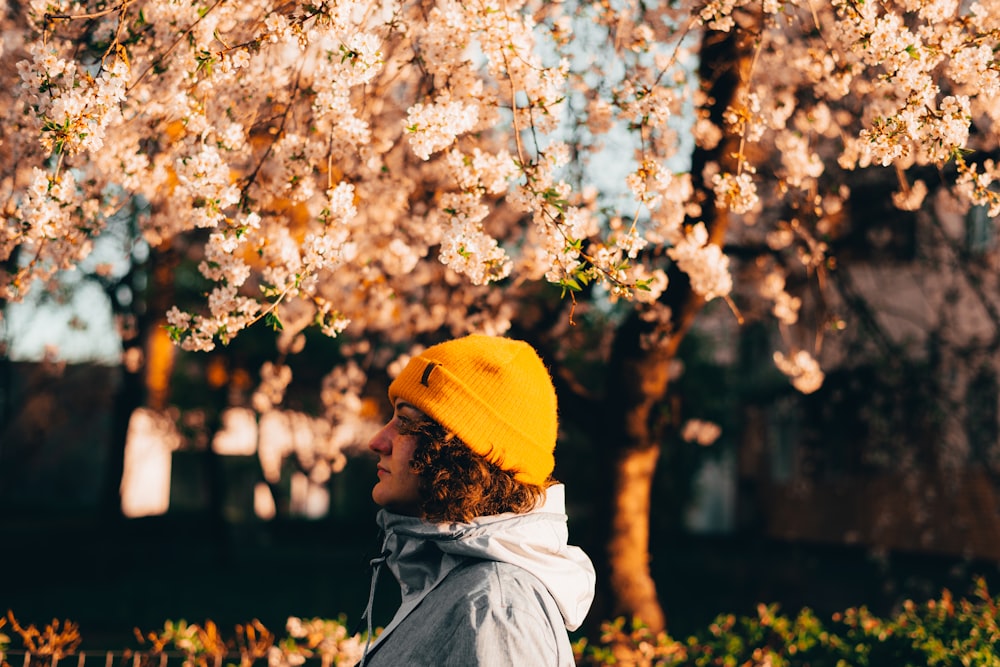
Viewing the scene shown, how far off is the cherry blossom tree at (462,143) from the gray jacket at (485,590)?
126 cm

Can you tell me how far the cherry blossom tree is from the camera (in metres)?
3.55

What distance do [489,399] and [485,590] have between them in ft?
1.72

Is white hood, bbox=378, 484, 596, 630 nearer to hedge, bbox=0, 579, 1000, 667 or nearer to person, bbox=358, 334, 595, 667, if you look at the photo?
person, bbox=358, 334, 595, 667

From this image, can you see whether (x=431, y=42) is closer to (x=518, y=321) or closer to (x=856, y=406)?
(x=518, y=321)

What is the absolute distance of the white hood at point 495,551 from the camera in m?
2.12

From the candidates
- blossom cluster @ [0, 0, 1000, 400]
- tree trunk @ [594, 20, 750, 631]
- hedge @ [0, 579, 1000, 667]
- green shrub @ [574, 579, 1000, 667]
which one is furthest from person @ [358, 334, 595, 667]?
tree trunk @ [594, 20, 750, 631]

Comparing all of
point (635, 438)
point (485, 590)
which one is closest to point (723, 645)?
point (635, 438)

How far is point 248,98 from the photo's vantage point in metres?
4.44

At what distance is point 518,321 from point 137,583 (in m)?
11.3

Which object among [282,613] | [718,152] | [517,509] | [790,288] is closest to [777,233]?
[718,152]

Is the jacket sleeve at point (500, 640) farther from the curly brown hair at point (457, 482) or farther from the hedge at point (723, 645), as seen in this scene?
the hedge at point (723, 645)

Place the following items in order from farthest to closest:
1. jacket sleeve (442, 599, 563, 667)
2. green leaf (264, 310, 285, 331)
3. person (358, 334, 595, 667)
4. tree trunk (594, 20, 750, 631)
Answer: tree trunk (594, 20, 750, 631) < green leaf (264, 310, 285, 331) < person (358, 334, 595, 667) < jacket sleeve (442, 599, 563, 667)

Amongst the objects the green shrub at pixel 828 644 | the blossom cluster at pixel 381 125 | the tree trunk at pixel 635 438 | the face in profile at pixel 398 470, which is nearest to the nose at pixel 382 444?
the face in profile at pixel 398 470

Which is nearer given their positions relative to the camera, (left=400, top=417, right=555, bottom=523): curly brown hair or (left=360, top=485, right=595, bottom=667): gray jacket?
(left=360, top=485, right=595, bottom=667): gray jacket
